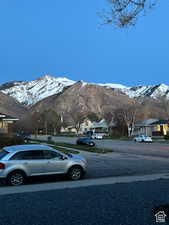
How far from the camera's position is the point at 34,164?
12.6 metres

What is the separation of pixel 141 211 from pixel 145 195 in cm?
175

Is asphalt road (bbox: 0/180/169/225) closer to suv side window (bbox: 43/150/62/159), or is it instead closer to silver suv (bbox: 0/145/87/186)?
silver suv (bbox: 0/145/87/186)

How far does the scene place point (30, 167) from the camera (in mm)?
12516

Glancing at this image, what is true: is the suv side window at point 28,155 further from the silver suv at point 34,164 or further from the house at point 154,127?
the house at point 154,127

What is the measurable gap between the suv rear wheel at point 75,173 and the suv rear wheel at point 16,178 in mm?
2051

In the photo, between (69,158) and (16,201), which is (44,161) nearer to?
(69,158)

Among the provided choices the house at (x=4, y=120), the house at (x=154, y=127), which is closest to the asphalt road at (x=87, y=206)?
the house at (x=4, y=120)

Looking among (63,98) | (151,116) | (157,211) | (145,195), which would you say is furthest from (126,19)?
(63,98)

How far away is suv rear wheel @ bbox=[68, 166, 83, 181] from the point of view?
13364 mm

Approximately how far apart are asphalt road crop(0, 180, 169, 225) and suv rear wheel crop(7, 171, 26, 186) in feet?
11.6

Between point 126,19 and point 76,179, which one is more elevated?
point 126,19

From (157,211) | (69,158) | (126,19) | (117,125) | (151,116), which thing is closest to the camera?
(157,211)

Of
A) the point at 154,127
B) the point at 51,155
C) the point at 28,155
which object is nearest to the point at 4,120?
the point at 51,155

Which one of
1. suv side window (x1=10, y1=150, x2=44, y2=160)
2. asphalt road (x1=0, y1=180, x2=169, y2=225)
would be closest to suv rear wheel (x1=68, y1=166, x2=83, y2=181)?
suv side window (x1=10, y1=150, x2=44, y2=160)
